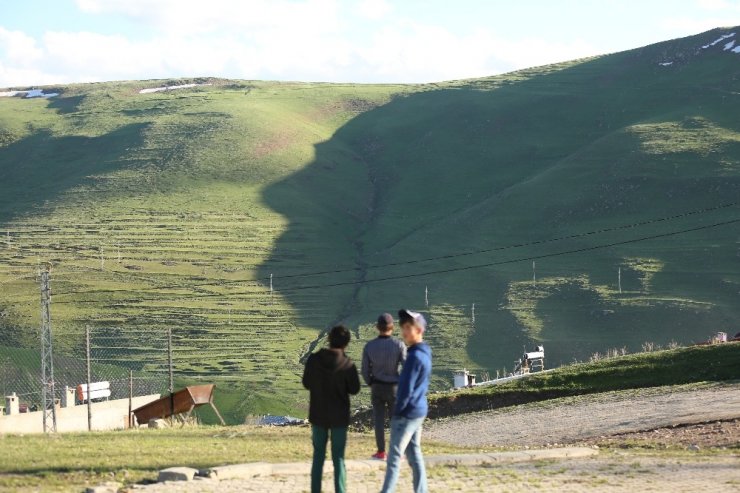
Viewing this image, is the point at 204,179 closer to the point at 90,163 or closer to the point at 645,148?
the point at 90,163

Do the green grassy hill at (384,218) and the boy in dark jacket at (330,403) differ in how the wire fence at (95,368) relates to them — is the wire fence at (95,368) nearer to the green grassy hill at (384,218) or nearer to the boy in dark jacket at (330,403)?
the green grassy hill at (384,218)

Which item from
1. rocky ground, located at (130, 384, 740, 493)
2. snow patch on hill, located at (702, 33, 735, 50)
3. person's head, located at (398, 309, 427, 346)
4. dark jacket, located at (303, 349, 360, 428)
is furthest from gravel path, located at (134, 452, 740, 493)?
snow patch on hill, located at (702, 33, 735, 50)

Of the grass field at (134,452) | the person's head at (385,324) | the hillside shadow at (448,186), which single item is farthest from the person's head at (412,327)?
the hillside shadow at (448,186)

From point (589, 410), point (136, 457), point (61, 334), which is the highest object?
point (136, 457)

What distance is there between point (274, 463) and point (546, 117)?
15809 centimetres

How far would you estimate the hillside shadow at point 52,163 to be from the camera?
5802 inches

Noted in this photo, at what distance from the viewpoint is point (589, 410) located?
3100cm

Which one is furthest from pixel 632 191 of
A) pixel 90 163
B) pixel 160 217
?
pixel 90 163

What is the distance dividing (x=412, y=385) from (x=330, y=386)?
1.06 m

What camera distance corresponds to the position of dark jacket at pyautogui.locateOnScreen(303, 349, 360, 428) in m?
14.0

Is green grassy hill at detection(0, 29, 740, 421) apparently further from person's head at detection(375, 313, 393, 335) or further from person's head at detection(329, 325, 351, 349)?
person's head at detection(329, 325, 351, 349)

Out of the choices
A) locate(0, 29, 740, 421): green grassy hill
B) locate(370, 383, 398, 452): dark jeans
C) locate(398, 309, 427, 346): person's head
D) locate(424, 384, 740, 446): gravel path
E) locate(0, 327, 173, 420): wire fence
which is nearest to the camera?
locate(398, 309, 427, 346): person's head

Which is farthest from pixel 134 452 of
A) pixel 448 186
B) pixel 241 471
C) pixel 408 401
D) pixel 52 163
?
pixel 52 163

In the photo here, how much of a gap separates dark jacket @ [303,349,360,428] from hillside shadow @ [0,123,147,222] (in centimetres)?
12950
